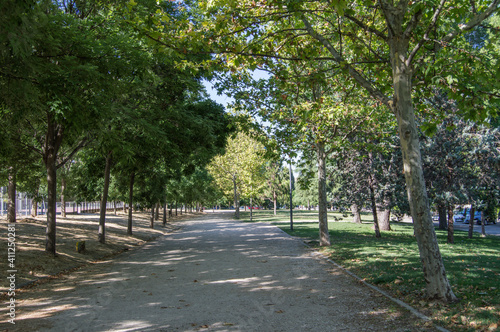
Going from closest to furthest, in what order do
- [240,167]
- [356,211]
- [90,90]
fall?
[90,90]
[356,211]
[240,167]

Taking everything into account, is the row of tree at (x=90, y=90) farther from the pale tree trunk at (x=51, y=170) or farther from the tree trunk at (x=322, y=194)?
the tree trunk at (x=322, y=194)

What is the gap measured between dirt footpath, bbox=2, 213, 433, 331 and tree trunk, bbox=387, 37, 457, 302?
2.67 ft

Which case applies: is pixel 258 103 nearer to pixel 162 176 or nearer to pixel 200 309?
pixel 200 309

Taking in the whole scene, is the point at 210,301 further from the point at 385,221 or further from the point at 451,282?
the point at 385,221

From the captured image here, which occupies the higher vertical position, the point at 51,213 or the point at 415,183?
the point at 415,183

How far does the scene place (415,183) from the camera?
19.9 feet

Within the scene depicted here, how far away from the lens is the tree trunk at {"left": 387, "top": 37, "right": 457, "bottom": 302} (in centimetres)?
580

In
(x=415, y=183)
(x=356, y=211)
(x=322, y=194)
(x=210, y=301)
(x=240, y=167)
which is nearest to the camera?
(x=415, y=183)

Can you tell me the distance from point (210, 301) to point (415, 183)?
163 inches

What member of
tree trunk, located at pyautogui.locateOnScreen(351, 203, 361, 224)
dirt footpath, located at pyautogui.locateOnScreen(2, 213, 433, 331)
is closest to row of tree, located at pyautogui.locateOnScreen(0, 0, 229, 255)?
dirt footpath, located at pyautogui.locateOnScreen(2, 213, 433, 331)

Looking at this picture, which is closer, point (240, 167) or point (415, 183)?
point (415, 183)

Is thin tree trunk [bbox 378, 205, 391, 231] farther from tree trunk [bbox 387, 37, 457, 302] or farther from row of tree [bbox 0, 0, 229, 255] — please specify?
tree trunk [bbox 387, 37, 457, 302]

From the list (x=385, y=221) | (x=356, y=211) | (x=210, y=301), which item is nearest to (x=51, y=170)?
(x=210, y=301)

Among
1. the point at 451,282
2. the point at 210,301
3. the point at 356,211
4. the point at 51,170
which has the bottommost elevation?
the point at 210,301
